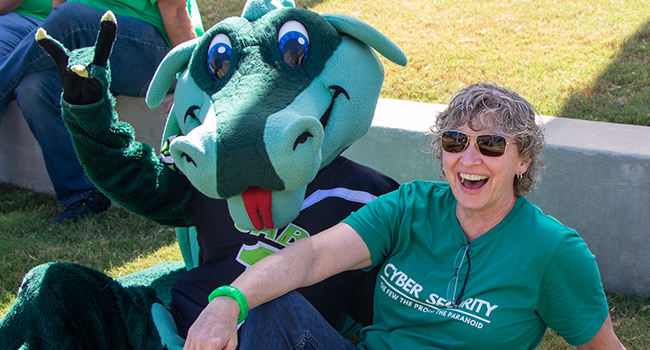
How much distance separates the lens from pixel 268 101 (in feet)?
6.21

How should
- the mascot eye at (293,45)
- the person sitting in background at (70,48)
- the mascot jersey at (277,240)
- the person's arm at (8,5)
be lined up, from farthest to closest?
1. the person's arm at (8,5)
2. the person sitting in background at (70,48)
3. the mascot jersey at (277,240)
4. the mascot eye at (293,45)

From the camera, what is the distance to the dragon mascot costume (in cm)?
183

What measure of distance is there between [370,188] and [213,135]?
2.49 ft

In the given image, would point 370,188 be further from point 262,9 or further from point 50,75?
point 50,75

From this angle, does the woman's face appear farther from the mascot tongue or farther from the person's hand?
the person's hand

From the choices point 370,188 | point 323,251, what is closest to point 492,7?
point 370,188

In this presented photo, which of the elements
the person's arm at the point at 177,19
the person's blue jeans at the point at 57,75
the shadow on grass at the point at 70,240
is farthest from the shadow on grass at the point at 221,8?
the shadow on grass at the point at 70,240

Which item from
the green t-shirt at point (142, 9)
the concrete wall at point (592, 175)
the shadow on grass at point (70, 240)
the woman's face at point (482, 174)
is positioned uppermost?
the woman's face at point (482, 174)

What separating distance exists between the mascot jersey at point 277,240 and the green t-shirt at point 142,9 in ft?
5.99

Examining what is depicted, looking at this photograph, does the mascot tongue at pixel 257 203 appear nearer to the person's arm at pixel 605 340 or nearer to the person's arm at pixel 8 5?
the person's arm at pixel 605 340

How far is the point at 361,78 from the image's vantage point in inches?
85.0

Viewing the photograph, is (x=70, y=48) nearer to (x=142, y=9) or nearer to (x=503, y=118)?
(x=142, y=9)

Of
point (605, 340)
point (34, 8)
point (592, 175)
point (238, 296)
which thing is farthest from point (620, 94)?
point (34, 8)

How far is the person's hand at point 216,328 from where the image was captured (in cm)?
→ 166
